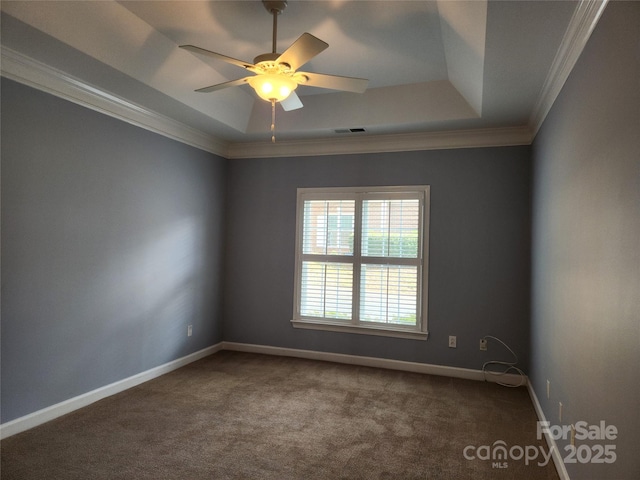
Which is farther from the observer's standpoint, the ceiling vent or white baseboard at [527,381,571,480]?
the ceiling vent

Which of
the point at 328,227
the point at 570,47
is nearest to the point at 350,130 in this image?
the point at 328,227

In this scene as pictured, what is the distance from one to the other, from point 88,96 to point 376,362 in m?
3.73

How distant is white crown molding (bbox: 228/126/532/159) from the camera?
4219 mm

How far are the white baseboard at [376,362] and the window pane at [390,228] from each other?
1168mm

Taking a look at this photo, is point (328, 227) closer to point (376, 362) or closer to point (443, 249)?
point (443, 249)

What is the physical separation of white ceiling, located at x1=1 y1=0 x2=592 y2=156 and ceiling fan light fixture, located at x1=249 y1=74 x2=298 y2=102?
557mm

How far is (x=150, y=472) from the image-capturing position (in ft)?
7.98

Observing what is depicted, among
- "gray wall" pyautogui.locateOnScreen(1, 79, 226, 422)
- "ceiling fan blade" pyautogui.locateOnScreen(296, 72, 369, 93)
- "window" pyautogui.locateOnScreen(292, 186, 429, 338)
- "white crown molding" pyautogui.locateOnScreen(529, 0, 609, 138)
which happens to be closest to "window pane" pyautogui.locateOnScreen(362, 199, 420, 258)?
"window" pyautogui.locateOnScreen(292, 186, 429, 338)

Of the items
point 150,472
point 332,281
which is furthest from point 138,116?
point 150,472

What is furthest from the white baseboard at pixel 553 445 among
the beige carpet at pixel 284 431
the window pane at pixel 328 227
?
the window pane at pixel 328 227

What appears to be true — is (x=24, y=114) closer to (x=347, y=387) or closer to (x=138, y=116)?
(x=138, y=116)

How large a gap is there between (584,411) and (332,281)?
3.04 meters

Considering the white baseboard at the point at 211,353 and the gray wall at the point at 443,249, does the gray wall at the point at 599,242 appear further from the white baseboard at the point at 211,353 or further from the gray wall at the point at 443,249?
the white baseboard at the point at 211,353

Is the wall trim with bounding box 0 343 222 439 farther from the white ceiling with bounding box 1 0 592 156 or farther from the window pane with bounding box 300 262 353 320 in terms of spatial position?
the white ceiling with bounding box 1 0 592 156
